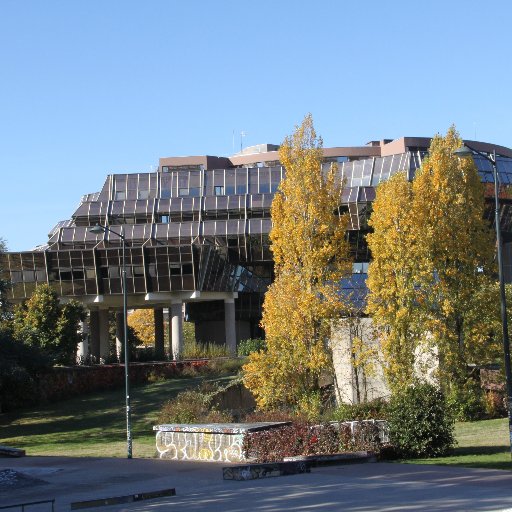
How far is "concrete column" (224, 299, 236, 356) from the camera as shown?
77569mm

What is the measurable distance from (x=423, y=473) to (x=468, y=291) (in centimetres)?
1810

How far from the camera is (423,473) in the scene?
2150 cm

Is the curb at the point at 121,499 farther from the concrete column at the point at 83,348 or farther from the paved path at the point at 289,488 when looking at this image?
the concrete column at the point at 83,348

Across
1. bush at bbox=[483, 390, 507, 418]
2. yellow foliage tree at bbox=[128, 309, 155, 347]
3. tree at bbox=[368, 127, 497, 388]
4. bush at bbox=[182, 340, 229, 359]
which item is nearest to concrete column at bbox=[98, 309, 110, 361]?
bush at bbox=[182, 340, 229, 359]

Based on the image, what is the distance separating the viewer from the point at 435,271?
3956cm

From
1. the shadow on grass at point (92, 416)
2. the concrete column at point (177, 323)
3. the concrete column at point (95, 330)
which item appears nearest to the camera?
the shadow on grass at point (92, 416)

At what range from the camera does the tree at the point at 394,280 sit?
36.0m

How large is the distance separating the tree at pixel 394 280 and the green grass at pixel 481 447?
3.58 meters

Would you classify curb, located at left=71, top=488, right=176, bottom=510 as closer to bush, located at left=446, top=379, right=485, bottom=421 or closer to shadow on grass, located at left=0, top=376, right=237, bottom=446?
bush, located at left=446, top=379, right=485, bottom=421

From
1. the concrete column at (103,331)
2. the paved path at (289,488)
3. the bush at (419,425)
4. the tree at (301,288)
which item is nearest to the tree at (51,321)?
the concrete column at (103,331)

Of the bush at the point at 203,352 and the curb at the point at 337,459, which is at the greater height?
the bush at the point at 203,352

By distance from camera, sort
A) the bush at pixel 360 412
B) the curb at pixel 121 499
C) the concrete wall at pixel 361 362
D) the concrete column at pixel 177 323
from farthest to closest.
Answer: the concrete column at pixel 177 323, the concrete wall at pixel 361 362, the bush at pixel 360 412, the curb at pixel 121 499

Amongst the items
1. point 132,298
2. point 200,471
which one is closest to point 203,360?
point 132,298

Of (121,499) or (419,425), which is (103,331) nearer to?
(419,425)
